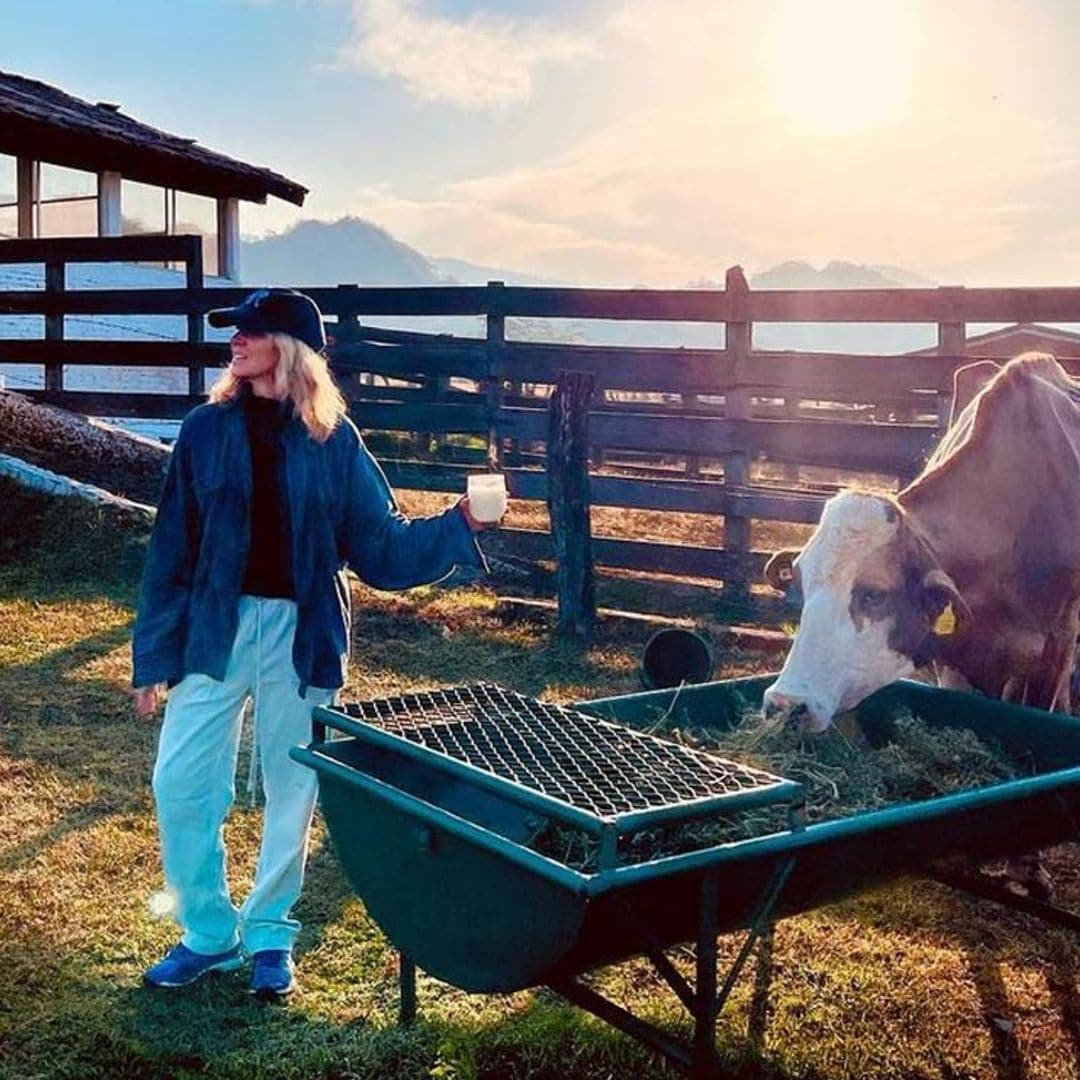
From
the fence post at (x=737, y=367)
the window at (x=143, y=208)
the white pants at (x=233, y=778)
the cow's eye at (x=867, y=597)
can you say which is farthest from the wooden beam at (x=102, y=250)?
the cow's eye at (x=867, y=597)

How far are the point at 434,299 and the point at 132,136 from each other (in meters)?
9.43

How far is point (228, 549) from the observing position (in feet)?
12.2

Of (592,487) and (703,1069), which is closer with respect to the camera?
(703,1069)

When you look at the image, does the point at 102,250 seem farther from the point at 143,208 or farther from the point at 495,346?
the point at 143,208

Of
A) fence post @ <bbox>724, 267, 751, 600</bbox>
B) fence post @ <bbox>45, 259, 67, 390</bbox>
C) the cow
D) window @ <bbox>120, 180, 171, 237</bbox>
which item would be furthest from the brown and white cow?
window @ <bbox>120, 180, 171, 237</bbox>

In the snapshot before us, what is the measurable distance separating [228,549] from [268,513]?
16 cm

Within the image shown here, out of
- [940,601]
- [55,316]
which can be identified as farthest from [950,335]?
[55,316]

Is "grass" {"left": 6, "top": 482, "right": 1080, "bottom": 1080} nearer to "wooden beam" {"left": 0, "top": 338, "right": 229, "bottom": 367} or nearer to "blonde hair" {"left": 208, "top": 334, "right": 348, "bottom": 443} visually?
"blonde hair" {"left": 208, "top": 334, "right": 348, "bottom": 443}

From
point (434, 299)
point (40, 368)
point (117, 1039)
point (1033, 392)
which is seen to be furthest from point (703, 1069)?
point (40, 368)

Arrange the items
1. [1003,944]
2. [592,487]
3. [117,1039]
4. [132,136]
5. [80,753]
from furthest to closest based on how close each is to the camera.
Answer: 1. [132,136]
2. [592,487]
3. [80,753]
4. [1003,944]
5. [117,1039]

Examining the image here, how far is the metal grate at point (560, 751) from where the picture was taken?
271cm

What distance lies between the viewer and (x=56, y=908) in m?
4.37

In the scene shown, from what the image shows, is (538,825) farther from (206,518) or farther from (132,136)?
(132,136)

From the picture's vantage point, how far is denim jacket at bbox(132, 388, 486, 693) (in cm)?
372
